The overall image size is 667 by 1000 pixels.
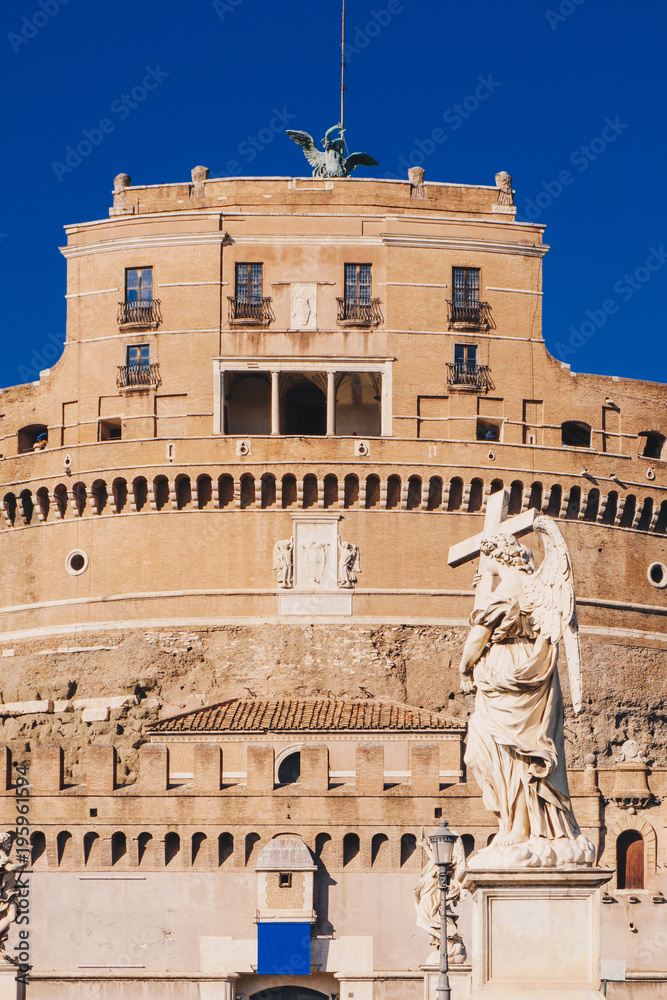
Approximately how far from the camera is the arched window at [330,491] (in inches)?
2167

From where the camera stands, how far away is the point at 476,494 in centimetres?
5509

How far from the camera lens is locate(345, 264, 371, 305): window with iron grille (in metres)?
57.0

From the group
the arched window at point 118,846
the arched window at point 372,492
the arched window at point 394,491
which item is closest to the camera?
the arched window at point 118,846

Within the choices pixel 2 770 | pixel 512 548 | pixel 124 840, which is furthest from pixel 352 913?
pixel 512 548

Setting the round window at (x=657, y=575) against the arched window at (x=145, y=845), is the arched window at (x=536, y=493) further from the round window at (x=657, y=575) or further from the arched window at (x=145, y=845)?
the arched window at (x=145, y=845)

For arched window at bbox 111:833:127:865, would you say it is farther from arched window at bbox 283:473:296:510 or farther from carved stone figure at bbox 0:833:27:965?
arched window at bbox 283:473:296:510

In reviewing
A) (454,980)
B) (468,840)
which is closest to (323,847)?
(468,840)

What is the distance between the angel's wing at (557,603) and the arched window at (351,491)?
40223 millimetres

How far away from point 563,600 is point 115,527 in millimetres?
42011

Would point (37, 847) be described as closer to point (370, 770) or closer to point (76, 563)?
point (370, 770)

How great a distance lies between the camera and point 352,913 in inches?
1780

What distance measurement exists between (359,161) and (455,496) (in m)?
12.3

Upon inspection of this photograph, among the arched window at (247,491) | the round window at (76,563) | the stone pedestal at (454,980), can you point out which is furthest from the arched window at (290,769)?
the stone pedestal at (454,980)

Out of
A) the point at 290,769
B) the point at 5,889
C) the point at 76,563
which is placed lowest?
the point at 5,889
